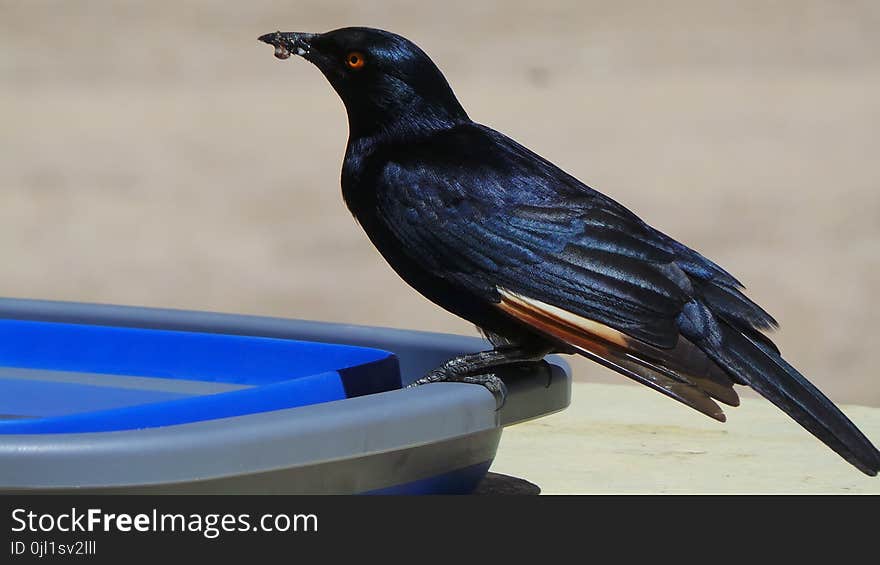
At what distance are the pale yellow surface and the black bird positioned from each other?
296 millimetres

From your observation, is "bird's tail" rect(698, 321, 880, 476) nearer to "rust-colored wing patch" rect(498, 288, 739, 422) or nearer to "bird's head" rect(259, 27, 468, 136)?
"rust-colored wing patch" rect(498, 288, 739, 422)

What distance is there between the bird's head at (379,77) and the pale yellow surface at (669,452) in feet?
2.40

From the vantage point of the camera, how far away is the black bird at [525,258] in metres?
2.69

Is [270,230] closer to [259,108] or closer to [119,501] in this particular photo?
[259,108]

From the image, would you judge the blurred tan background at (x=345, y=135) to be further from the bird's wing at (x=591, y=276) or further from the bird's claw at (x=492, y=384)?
the bird's claw at (x=492, y=384)

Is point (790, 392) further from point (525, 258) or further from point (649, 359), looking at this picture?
point (525, 258)

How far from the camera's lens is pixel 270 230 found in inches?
380

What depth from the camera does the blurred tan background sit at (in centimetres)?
859

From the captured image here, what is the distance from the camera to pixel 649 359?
2.69 meters

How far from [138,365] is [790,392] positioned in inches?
55.8

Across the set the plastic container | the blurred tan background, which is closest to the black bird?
the plastic container

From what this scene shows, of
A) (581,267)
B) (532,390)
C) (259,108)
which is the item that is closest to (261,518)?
(532,390)

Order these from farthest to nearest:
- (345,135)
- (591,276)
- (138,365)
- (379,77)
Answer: (345,135) < (138,365) < (379,77) < (591,276)

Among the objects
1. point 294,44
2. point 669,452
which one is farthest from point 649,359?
point 294,44
